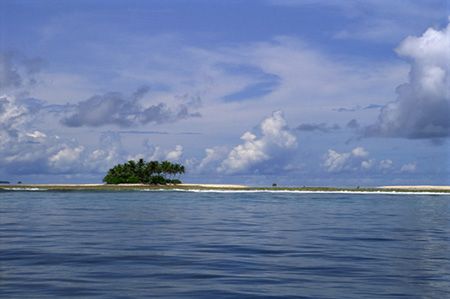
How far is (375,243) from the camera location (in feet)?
106

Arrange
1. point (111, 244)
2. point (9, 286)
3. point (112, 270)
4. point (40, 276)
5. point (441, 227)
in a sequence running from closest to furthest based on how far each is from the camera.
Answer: point (9, 286) → point (40, 276) → point (112, 270) → point (111, 244) → point (441, 227)

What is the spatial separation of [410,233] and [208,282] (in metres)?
24.0

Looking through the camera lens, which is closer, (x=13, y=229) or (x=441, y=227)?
(x=13, y=229)

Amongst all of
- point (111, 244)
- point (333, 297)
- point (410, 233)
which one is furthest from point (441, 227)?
point (333, 297)

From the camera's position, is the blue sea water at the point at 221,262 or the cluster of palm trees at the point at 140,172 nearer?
the blue sea water at the point at 221,262

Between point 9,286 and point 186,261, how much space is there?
8025 mm

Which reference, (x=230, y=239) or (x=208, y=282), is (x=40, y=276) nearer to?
(x=208, y=282)

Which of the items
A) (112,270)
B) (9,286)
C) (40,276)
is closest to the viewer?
(9,286)

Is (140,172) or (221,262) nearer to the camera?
(221,262)

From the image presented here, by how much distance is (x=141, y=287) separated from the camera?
1827 cm

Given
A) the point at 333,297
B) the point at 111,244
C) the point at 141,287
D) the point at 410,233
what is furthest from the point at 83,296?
the point at 410,233

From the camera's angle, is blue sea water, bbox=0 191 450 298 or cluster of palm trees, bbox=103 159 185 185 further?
cluster of palm trees, bbox=103 159 185 185

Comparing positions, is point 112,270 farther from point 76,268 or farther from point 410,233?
point 410,233

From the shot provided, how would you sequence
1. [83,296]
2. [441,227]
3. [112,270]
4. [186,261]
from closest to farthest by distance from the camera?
1. [83,296]
2. [112,270]
3. [186,261]
4. [441,227]
